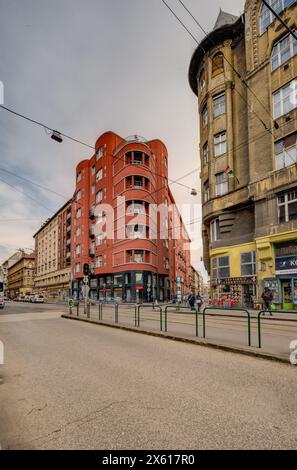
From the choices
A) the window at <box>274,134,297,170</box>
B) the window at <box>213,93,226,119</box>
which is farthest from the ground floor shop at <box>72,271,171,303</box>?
the window at <box>274,134,297,170</box>

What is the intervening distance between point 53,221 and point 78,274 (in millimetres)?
29317

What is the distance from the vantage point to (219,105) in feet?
84.8

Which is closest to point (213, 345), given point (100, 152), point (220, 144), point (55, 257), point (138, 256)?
point (220, 144)

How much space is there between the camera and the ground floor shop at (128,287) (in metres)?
41.2

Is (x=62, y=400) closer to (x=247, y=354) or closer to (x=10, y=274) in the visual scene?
(x=247, y=354)

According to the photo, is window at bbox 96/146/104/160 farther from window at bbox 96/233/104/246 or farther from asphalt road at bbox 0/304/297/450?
asphalt road at bbox 0/304/297/450

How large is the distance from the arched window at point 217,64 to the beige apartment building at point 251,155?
92 mm

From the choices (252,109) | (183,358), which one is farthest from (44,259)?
(183,358)

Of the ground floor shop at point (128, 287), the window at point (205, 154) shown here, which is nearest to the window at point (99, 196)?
the ground floor shop at point (128, 287)

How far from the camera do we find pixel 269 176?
2052 centimetres

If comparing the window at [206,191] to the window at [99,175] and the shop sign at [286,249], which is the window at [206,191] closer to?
the shop sign at [286,249]

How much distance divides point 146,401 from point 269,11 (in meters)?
27.6

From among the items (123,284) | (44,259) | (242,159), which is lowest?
(123,284)
